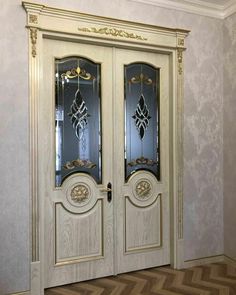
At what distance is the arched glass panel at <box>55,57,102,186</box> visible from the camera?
284cm

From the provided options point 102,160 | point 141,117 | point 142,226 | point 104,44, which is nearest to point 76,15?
point 104,44

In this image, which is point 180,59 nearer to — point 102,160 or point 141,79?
point 141,79

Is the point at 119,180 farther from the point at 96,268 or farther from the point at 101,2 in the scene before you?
the point at 101,2

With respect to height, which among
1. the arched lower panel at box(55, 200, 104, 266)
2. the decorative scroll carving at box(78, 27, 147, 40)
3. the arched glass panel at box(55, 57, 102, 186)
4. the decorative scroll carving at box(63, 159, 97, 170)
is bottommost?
the arched lower panel at box(55, 200, 104, 266)

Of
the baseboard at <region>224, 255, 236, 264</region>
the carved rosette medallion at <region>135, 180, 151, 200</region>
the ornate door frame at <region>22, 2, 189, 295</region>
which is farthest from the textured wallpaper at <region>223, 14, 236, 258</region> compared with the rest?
the carved rosette medallion at <region>135, 180, 151, 200</region>

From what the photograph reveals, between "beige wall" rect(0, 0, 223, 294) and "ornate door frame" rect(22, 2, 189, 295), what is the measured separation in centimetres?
6

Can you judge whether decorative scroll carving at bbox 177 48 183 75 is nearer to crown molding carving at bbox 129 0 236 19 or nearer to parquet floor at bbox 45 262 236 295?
crown molding carving at bbox 129 0 236 19

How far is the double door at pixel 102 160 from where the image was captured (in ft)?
9.21

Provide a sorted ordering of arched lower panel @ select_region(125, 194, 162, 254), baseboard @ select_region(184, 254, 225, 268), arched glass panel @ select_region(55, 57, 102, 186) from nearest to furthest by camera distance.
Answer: arched glass panel @ select_region(55, 57, 102, 186) → arched lower panel @ select_region(125, 194, 162, 254) → baseboard @ select_region(184, 254, 225, 268)

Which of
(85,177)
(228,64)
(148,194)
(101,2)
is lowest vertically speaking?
(148,194)

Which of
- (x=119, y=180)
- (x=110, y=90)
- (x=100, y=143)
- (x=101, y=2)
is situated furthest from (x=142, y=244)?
(x=101, y=2)

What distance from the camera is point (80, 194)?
291cm

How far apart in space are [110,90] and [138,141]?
60 cm

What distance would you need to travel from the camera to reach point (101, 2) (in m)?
2.91
